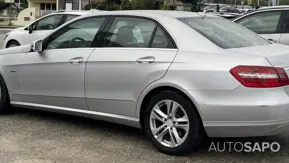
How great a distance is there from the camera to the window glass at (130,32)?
5.13 m

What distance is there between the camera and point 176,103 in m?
4.70

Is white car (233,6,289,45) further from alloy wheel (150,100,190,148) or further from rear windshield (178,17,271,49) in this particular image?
alloy wheel (150,100,190,148)

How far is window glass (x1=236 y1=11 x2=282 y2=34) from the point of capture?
8.59 metres

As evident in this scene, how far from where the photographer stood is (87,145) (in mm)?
5156

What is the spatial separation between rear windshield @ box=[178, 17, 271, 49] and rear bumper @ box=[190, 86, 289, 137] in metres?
0.61

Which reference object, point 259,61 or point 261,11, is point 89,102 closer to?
point 259,61

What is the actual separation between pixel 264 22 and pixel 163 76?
15.0ft

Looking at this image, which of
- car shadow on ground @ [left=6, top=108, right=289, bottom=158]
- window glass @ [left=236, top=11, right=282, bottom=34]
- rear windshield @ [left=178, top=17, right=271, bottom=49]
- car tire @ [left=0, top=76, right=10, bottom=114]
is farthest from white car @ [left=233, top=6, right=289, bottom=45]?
car tire @ [left=0, top=76, right=10, bottom=114]

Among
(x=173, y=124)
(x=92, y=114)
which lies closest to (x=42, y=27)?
(x=92, y=114)

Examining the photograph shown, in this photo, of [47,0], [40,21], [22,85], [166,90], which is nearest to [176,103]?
[166,90]

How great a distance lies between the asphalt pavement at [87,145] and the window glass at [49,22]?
20.6 ft

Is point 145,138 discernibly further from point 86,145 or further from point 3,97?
point 3,97

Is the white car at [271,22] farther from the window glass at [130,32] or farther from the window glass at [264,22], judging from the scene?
the window glass at [130,32]

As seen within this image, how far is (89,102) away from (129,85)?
0.66 m
